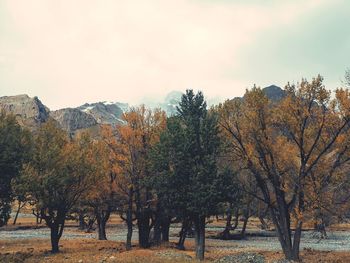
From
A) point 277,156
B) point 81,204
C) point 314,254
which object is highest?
point 277,156

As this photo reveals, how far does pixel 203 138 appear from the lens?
37.0m

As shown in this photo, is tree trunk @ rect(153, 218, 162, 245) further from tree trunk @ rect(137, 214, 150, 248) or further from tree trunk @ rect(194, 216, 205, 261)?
tree trunk @ rect(194, 216, 205, 261)

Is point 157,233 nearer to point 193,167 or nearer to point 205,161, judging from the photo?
Answer: point 193,167

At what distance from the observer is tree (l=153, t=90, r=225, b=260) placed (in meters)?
36.0

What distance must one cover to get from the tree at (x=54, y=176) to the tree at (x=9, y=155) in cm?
175

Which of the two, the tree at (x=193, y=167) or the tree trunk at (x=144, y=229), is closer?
the tree at (x=193, y=167)

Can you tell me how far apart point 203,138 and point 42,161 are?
53.9 feet

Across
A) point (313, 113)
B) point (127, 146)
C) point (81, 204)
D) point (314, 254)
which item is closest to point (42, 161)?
point (127, 146)

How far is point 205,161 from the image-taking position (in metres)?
36.5

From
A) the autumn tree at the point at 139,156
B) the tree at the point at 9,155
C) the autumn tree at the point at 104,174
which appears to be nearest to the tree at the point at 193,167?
the autumn tree at the point at 139,156

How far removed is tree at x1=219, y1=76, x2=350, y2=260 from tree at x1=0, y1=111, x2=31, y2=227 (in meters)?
22.0

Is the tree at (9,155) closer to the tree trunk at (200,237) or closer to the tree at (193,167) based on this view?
the tree at (193,167)

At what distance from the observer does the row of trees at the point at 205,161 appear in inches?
1318

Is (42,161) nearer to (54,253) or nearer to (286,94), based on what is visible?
(54,253)
